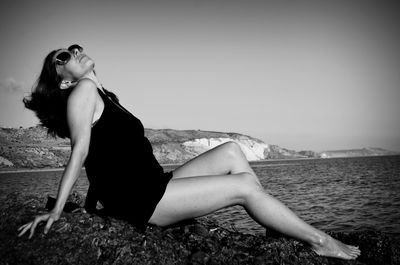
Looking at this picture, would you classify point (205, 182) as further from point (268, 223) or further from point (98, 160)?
point (98, 160)

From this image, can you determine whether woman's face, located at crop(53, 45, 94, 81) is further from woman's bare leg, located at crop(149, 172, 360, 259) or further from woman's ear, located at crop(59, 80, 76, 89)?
woman's bare leg, located at crop(149, 172, 360, 259)

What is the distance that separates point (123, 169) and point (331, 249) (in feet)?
7.32

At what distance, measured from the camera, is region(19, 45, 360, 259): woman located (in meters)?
2.97

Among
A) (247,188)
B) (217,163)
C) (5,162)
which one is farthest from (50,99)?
(5,162)

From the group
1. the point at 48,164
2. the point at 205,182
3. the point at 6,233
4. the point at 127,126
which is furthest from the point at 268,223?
the point at 48,164

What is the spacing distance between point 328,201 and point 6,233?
2013 centimetres

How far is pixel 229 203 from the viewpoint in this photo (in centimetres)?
319

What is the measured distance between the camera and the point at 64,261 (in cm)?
247

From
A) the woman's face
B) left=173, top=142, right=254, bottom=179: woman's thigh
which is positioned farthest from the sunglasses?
left=173, top=142, right=254, bottom=179: woman's thigh

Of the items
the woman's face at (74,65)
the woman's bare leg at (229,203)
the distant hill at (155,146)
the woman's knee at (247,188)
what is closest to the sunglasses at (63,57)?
the woman's face at (74,65)

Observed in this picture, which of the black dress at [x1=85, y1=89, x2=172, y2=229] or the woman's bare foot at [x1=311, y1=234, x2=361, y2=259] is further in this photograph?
the woman's bare foot at [x1=311, y1=234, x2=361, y2=259]

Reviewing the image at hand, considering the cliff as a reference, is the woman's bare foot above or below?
above

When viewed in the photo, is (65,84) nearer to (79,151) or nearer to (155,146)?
(79,151)

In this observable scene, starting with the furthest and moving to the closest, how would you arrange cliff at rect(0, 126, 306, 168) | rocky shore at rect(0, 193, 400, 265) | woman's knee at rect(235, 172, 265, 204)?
1. cliff at rect(0, 126, 306, 168)
2. woman's knee at rect(235, 172, 265, 204)
3. rocky shore at rect(0, 193, 400, 265)
